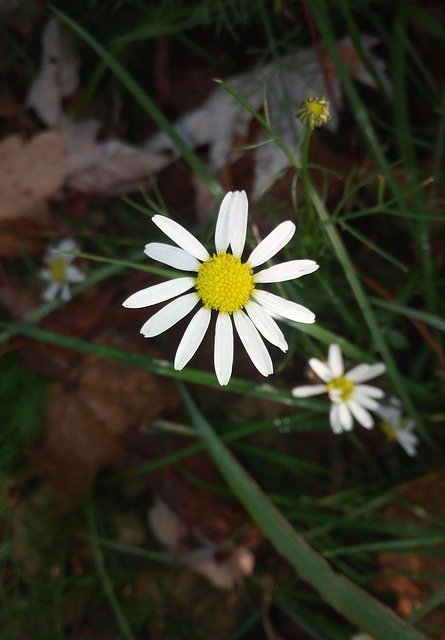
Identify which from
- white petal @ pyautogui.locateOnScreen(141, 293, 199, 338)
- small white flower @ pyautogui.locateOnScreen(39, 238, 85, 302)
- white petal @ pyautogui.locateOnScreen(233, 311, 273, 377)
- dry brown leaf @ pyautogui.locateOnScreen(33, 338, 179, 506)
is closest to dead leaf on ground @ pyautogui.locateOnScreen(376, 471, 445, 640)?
dry brown leaf @ pyautogui.locateOnScreen(33, 338, 179, 506)

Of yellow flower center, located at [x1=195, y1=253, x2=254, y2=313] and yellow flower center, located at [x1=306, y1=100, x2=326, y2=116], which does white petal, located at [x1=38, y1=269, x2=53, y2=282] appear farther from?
yellow flower center, located at [x1=306, y1=100, x2=326, y2=116]

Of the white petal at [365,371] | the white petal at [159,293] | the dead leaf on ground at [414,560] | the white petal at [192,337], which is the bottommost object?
the dead leaf on ground at [414,560]

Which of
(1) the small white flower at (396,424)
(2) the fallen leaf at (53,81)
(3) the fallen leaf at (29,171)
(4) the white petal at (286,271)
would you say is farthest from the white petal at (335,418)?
(2) the fallen leaf at (53,81)

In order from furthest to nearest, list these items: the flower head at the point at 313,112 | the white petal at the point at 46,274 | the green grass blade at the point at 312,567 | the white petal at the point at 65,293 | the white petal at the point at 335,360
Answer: the white petal at the point at 46,274, the white petal at the point at 65,293, the white petal at the point at 335,360, the green grass blade at the point at 312,567, the flower head at the point at 313,112

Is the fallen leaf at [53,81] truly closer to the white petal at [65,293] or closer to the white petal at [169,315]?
the white petal at [65,293]

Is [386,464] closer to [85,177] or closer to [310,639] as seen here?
[310,639]

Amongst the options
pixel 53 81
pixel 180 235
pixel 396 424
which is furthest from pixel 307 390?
pixel 53 81
